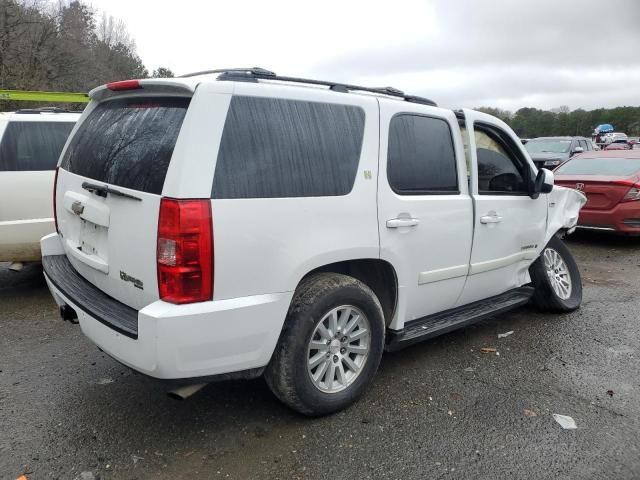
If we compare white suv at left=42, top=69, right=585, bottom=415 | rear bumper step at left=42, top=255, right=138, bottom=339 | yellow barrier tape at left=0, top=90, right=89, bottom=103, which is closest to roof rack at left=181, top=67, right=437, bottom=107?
white suv at left=42, top=69, right=585, bottom=415

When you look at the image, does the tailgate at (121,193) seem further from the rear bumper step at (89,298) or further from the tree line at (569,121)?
the tree line at (569,121)

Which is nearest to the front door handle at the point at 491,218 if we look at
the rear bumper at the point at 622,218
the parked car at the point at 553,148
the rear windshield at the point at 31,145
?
the rear windshield at the point at 31,145

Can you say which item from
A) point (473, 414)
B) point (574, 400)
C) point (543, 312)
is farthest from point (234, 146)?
point (543, 312)

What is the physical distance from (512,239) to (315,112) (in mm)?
2209

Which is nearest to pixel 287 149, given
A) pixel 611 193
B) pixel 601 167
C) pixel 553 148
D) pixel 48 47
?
pixel 611 193

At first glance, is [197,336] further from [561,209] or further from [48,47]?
[48,47]

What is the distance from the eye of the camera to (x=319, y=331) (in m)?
2.99

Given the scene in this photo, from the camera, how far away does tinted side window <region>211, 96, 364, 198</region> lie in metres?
2.54

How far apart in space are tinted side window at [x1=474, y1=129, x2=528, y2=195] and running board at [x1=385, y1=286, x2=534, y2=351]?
0.92 meters

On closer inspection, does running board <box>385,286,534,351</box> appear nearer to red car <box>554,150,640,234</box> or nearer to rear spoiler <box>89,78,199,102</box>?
rear spoiler <box>89,78,199,102</box>

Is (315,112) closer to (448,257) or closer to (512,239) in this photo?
(448,257)

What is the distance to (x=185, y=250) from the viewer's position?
7.84 feet

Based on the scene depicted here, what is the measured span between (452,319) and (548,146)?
46.1ft

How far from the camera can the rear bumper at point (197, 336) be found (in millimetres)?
2386
